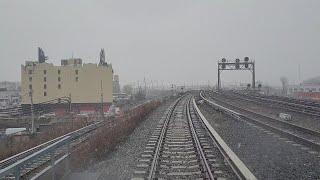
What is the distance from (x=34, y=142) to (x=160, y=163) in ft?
20.6

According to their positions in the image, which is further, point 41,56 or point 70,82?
point 41,56

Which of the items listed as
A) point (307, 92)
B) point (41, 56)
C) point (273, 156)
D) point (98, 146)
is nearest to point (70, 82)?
point (41, 56)

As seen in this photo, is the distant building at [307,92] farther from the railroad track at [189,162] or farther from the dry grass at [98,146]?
the railroad track at [189,162]

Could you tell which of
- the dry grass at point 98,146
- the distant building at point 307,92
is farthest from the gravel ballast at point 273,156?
the distant building at point 307,92

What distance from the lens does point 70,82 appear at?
3649 inches

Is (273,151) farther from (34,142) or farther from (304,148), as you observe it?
(34,142)

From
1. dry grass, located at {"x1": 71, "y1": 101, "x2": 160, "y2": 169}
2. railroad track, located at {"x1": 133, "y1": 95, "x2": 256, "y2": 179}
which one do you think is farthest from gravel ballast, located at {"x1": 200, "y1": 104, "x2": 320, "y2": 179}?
dry grass, located at {"x1": 71, "y1": 101, "x2": 160, "y2": 169}

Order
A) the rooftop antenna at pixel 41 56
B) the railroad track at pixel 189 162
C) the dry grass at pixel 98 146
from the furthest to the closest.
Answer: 1. the rooftop antenna at pixel 41 56
2. the dry grass at pixel 98 146
3. the railroad track at pixel 189 162

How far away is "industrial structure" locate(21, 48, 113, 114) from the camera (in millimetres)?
91438

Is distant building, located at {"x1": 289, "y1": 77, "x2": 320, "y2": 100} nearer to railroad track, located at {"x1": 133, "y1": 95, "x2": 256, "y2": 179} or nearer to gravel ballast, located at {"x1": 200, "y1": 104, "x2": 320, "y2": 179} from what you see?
gravel ballast, located at {"x1": 200, "y1": 104, "x2": 320, "y2": 179}

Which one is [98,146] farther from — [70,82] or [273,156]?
[70,82]

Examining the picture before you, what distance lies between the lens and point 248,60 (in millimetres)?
74438

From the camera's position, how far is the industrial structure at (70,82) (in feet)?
300

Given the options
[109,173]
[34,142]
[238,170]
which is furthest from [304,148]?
[34,142]
